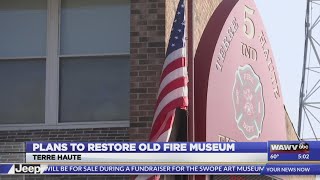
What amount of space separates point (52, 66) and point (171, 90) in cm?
202

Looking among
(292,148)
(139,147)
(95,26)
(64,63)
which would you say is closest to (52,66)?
(64,63)

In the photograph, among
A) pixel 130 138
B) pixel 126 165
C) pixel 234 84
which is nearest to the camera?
pixel 126 165

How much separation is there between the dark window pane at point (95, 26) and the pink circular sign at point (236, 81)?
56.1 inches

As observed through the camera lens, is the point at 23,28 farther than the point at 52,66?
Yes

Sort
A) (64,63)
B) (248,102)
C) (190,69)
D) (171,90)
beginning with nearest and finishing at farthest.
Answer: (171,90) → (190,69) → (64,63) → (248,102)

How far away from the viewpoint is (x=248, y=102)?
13250 millimetres

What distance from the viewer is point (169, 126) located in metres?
9.27

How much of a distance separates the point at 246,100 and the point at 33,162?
528cm

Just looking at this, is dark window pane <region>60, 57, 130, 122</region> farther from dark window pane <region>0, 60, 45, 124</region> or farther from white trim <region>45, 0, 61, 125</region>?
dark window pane <region>0, 60, 45, 124</region>

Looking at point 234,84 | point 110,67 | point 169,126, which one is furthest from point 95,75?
point 234,84

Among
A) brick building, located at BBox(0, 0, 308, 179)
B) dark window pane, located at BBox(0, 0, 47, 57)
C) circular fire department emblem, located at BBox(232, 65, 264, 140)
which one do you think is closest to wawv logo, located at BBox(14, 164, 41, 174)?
brick building, located at BBox(0, 0, 308, 179)

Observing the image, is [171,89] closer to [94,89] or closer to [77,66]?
[94,89]

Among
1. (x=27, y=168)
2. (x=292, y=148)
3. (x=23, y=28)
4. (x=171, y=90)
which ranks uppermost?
(x=23, y=28)

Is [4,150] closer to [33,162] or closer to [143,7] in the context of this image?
[33,162]
